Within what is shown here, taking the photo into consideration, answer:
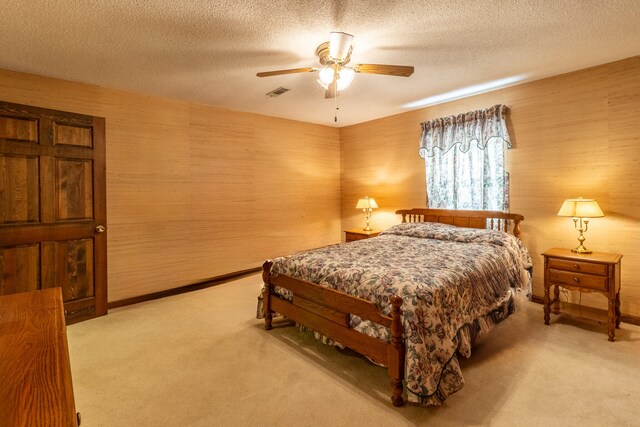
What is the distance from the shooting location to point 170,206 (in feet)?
13.2

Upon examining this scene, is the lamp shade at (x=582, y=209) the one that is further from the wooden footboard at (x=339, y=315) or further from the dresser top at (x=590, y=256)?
the wooden footboard at (x=339, y=315)

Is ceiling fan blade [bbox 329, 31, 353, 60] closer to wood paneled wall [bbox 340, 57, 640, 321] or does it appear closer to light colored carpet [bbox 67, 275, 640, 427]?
light colored carpet [bbox 67, 275, 640, 427]

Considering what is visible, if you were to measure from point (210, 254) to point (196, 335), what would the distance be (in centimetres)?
166

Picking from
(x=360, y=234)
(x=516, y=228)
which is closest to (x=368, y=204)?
(x=360, y=234)

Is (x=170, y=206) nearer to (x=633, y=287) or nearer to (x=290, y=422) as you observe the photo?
(x=290, y=422)

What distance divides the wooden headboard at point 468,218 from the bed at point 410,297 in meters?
0.06

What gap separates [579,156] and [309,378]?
3450 mm

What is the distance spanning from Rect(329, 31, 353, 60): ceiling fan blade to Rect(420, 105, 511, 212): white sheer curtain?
235cm

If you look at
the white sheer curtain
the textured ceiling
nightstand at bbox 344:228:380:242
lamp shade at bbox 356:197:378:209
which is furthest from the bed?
the textured ceiling

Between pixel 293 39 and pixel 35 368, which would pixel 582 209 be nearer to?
pixel 293 39

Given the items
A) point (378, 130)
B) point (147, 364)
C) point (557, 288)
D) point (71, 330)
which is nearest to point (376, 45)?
point (378, 130)

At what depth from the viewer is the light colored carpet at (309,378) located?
6.01ft

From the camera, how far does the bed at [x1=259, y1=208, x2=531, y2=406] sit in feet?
6.21

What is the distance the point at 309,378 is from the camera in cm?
221
